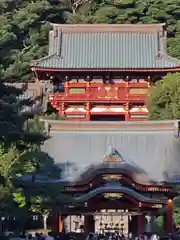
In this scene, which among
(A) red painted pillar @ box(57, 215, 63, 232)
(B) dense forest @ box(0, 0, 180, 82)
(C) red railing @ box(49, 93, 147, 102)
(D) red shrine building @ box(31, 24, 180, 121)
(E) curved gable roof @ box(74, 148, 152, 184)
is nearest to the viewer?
(E) curved gable roof @ box(74, 148, 152, 184)

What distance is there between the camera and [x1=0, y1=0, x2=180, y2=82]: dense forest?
51344 millimetres

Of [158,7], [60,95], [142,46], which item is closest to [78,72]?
[60,95]

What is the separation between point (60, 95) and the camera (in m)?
37.9

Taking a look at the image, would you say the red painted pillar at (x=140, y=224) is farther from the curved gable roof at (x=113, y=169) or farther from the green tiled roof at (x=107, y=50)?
the green tiled roof at (x=107, y=50)

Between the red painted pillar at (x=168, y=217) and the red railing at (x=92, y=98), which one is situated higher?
the red painted pillar at (x=168, y=217)

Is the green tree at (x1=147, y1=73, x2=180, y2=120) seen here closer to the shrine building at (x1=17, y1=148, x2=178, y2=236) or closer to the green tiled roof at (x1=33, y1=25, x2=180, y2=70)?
the green tiled roof at (x1=33, y1=25, x2=180, y2=70)

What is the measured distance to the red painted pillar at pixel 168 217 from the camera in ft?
80.1

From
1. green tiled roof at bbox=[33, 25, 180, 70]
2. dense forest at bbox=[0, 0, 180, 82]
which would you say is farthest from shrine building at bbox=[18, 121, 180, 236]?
dense forest at bbox=[0, 0, 180, 82]

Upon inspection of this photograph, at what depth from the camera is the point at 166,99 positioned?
109 feet

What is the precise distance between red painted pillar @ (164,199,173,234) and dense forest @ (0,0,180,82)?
991 inches

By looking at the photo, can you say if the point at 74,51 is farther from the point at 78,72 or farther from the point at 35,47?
the point at 35,47

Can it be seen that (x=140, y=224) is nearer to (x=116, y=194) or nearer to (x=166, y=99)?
(x=116, y=194)

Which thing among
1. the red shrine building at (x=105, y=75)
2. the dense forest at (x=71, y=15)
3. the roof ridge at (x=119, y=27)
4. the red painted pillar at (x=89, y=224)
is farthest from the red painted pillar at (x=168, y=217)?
the dense forest at (x=71, y=15)

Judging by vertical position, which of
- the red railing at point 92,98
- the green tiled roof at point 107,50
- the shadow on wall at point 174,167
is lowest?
the red railing at point 92,98
